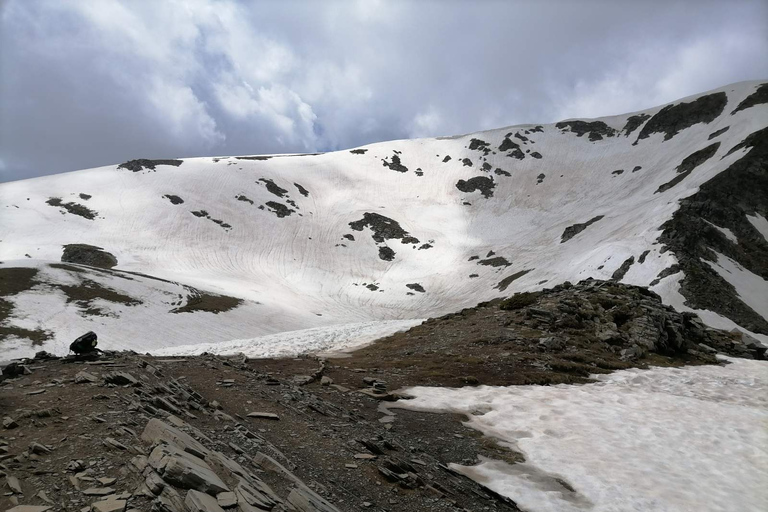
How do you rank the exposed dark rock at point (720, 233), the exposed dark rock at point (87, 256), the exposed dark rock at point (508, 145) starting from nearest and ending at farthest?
the exposed dark rock at point (720, 233), the exposed dark rock at point (87, 256), the exposed dark rock at point (508, 145)

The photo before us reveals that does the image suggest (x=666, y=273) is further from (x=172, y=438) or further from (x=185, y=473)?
(x=185, y=473)

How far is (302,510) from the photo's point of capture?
690 cm

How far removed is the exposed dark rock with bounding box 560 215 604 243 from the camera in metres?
82.4

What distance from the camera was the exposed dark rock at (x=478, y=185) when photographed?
12631cm

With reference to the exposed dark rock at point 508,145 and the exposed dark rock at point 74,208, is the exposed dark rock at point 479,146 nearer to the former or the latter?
the exposed dark rock at point 508,145

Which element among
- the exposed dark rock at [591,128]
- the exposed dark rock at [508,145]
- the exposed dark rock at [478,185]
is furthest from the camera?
the exposed dark rock at [508,145]

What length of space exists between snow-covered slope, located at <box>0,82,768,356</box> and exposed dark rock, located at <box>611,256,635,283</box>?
0.25 meters

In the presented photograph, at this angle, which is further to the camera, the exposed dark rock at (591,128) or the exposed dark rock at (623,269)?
the exposed dark rock at (591,128)

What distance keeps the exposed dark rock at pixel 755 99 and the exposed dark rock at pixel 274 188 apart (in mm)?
118310

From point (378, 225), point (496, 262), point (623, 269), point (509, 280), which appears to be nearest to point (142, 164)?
point (378, 225)

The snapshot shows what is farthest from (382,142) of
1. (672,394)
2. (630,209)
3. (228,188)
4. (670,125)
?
(672,394)

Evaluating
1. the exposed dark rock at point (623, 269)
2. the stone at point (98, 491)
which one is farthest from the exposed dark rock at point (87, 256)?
the exposed dark rock at point (623, 269)

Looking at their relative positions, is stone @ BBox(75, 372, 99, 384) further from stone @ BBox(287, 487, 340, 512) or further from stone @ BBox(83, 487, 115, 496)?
stone @ BBox(287, 487, 340, 512)

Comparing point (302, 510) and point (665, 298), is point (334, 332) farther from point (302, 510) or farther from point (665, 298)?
point (665, 298)
